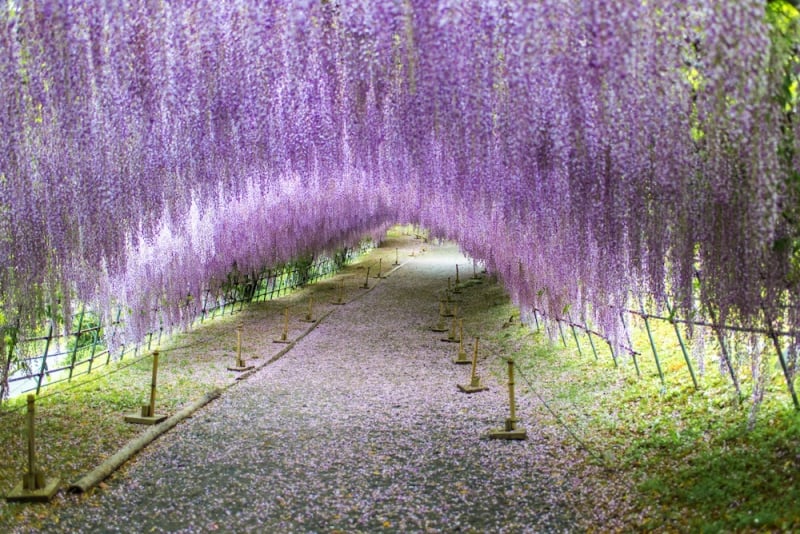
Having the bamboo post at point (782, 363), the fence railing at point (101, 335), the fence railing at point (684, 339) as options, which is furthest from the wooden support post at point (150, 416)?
the bamboo post at point (782, 363)

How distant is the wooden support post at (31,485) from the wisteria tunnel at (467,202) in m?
0.03

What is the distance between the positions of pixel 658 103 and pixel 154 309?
475 inches

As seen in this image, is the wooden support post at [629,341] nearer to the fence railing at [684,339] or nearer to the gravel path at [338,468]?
the fence railing at [684,339]

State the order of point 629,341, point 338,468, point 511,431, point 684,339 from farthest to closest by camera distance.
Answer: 1. point 629,341
2. point 684,339
3. point 511,431
4. point 338,468

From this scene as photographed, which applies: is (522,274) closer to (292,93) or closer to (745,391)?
(745,391)

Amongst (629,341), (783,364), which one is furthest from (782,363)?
(629,341)

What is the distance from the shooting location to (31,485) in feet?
17.1

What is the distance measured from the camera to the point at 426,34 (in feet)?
14.4

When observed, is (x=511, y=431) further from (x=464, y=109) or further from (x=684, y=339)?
(x=464, y=109)

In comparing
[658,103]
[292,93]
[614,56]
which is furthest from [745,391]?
[292,93]

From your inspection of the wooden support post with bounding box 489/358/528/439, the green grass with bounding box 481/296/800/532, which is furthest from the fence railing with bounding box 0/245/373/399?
the green grass with bounding box 481/296/800/532

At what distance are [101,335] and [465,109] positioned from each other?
10500mm

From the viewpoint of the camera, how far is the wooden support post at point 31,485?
5102mm

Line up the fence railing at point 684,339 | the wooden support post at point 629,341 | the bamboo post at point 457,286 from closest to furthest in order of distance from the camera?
the fence railing at point 684,339 → the wooden support post at point 629,341 → the bamboo post at point 457,286
